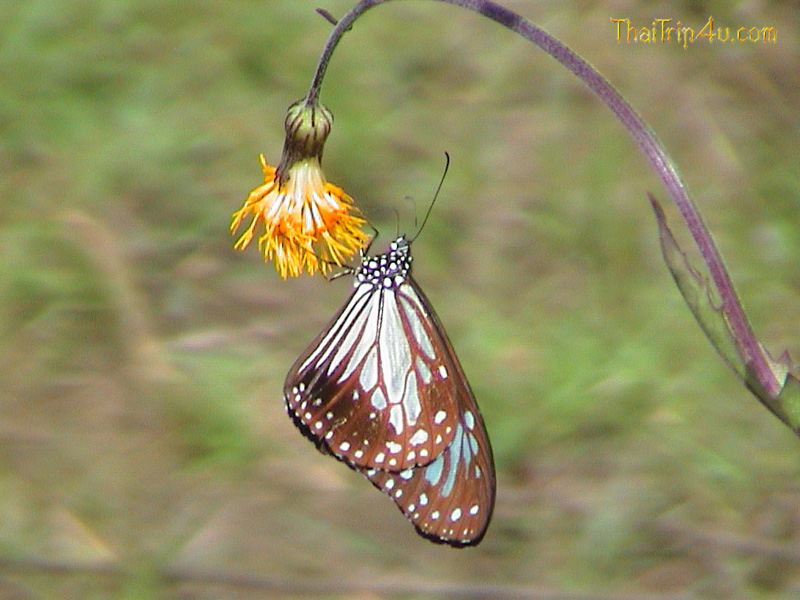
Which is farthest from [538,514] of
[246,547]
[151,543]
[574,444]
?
[151,543]

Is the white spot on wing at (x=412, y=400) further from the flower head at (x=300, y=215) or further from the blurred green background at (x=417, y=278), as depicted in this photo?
the blurred green background at (x=417, y=278)

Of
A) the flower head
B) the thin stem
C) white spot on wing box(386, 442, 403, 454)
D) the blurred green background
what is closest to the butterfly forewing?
white spot on wing box(386, 442, 403, 454)

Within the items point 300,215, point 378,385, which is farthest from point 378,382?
point 300,215

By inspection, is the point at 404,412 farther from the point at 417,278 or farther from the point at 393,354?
the point at 417,278

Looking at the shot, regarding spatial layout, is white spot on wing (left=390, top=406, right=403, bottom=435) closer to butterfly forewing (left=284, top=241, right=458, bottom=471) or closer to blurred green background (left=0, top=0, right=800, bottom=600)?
butterfly forewing (left=284, top=241, right=458, bottom=471)

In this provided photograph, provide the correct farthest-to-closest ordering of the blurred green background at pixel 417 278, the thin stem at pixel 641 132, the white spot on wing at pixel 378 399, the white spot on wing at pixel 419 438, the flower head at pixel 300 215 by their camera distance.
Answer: the blurred green background at pixel 417 278 → the white spot on wing at pixel 378 399 → the white spot on wing at pixel 419 438 → the flower head at pixel 300 215 → the thin stem at pixel 641 132

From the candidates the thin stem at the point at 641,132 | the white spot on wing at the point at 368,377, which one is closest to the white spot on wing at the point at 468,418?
the white spot on wing at the point at 368,377
